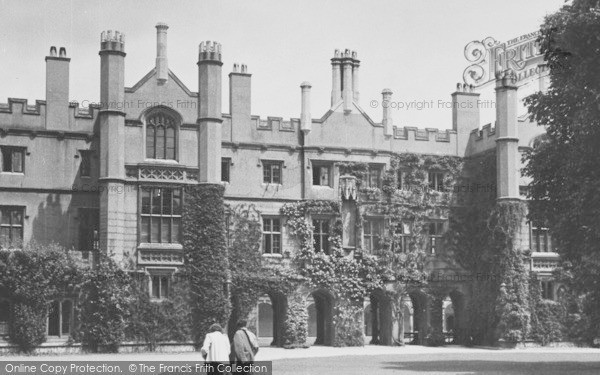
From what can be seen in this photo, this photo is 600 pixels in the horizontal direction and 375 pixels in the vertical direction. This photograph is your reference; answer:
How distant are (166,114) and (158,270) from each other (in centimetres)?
661

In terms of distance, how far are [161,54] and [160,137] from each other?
3603 millimetres

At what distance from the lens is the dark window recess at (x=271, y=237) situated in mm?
44594

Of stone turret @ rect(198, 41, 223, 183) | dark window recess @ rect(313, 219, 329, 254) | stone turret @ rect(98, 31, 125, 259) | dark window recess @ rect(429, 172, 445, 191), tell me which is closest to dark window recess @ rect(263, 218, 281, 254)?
dark window recess @ rect(313, 219, 329, 254)

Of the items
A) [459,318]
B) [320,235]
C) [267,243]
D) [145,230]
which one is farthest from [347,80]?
[145,230]

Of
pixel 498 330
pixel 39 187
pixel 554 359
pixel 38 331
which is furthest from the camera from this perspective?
pixel 498 330

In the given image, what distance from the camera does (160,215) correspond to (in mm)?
41562

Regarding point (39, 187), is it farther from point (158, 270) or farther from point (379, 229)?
point (379, 229)

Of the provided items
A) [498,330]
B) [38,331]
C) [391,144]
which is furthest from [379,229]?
[38,331]

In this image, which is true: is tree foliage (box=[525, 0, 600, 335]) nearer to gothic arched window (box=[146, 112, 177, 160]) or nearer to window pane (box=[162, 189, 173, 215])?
window pane (box=[162, 189, 173, 215])

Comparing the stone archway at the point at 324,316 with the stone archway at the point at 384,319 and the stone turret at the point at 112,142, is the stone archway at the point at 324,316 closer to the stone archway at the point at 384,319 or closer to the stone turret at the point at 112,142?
the stone archway at the point at 384,319

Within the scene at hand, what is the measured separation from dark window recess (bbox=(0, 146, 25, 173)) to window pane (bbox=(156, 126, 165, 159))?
5455mm

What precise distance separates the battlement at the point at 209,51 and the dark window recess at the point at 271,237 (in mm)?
7435

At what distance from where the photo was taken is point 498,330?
4453 centimetres

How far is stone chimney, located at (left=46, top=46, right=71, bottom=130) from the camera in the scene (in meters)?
42.1
